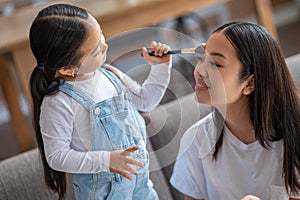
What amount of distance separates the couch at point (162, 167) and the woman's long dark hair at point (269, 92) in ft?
0.55

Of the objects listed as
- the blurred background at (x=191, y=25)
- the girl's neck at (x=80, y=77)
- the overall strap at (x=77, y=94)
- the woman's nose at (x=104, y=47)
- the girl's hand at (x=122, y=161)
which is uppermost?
the woman's nose at (x=104, y=47)

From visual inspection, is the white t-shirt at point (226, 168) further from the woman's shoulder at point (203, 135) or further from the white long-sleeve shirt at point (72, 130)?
the white long-sleeve shirt at point (72, 130)

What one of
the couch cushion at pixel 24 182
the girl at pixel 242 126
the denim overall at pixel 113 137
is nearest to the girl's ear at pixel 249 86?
the girl at pixel 242 126

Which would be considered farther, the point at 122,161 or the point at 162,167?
the point at 162,167

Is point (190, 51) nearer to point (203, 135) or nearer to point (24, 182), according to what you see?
point (203, 135)

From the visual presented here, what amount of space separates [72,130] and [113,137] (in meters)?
0.08

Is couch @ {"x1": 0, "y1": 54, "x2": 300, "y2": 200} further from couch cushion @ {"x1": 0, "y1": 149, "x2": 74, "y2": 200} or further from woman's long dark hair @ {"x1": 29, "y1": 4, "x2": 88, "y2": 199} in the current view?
woman's long dark hair @ {"x1": 29, "y1": 4, "x2": 88, "y2": 199}

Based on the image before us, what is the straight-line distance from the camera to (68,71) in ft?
3.10

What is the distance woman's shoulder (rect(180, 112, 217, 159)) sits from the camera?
3.86ft

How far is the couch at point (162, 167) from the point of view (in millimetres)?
1192

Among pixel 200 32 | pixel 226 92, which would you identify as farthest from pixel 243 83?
pixel 200 32

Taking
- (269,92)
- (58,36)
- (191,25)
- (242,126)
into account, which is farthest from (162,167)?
(191,25)

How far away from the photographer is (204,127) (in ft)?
3.93

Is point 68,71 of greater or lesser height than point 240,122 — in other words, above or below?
above
